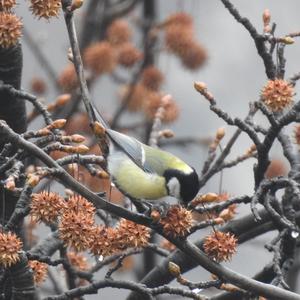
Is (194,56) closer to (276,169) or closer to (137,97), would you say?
(137,97)

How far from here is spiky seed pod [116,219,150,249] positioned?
10.3 feet

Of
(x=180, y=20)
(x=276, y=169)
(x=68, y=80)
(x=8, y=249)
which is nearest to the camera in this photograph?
(x=8, y=249)

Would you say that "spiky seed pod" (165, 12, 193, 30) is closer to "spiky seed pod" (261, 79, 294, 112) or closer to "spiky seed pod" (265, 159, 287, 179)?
"spiky seed pod" (265, 159, 287, 179)

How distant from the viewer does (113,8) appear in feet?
24.1

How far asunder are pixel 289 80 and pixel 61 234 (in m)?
1.12

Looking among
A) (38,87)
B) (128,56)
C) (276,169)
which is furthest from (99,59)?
(276,169)

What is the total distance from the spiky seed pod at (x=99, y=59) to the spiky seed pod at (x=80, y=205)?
3.09m

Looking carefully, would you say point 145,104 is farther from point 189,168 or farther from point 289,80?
point 189,168

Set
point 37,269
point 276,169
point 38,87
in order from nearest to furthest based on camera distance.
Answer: point 37,269 < point 276,169 < point 38,87

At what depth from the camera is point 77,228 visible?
302 centimetres

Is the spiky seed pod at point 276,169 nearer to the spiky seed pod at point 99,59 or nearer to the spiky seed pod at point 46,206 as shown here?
the spiky seed pod at point 99,59

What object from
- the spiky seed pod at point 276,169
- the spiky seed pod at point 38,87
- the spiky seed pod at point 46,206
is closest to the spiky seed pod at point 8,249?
the spiky seed pod at point 46,206

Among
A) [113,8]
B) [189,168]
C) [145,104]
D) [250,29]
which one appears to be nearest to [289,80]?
[250,29]

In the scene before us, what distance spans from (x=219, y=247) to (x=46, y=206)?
551mm
